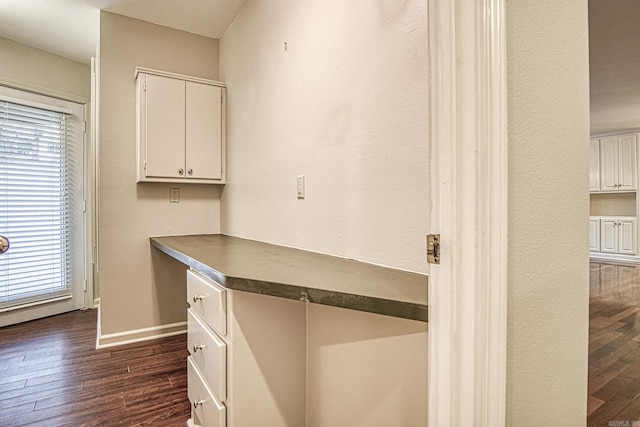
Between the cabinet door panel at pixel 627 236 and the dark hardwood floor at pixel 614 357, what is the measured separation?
9.13 ft

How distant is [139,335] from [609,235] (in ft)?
26.5

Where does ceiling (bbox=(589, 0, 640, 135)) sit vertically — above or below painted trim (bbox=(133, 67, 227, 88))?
above

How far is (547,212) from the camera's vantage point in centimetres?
81

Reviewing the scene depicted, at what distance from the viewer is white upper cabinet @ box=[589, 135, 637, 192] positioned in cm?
640

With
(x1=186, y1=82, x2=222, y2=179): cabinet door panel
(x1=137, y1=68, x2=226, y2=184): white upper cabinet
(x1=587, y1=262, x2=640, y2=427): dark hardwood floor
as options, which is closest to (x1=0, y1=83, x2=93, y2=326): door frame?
(x1=137, y1=68, x2=226, y2=184): white upper cabinet

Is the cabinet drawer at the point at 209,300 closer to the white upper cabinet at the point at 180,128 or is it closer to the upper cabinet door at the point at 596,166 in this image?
the white upper cabinet at the point at 180,128

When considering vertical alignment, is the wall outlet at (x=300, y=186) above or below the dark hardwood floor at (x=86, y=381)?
above

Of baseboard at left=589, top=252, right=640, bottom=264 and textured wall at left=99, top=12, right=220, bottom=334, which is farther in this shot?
baseboard at left=589, top=252, right=640, bottom=264

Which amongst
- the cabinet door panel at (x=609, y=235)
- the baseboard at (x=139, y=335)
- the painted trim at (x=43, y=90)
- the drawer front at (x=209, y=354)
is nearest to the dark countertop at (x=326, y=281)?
the drawer front at (x=209, y=354)

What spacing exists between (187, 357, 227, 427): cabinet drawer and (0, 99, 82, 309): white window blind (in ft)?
8.49

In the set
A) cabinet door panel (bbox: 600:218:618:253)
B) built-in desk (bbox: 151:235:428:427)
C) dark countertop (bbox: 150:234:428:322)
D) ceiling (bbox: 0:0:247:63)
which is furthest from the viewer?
cabinet door panel (bbox: 600:218:618:253)

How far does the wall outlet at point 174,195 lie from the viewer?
2.81 m

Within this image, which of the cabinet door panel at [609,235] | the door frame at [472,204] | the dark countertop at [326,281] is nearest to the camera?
the door frame at [472,204]

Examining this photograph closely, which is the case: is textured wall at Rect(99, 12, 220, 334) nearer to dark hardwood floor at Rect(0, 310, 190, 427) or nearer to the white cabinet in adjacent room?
dark hardwood floor at Rect(0, 310, 190, 427)
